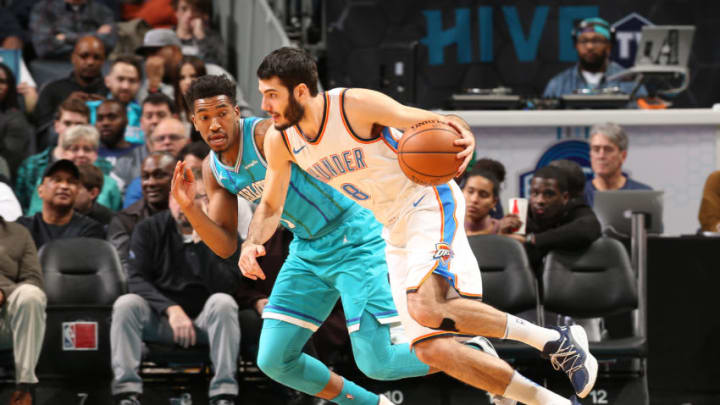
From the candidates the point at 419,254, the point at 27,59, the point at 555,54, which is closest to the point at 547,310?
the point at 419,254

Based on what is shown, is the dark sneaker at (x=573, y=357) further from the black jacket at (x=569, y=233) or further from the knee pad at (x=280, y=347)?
the black jacket at (x=569, y=233)

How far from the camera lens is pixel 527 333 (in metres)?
4.11

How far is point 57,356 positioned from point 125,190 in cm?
184

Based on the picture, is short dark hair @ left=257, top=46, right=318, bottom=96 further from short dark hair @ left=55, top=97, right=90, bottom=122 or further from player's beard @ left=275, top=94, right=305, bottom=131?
short dark hair @ left=55, top=97, right=90, bottom=122

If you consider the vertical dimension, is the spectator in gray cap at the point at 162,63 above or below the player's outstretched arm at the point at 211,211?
above

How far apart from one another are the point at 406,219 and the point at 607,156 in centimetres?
303

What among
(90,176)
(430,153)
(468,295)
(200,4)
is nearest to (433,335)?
(468,295)

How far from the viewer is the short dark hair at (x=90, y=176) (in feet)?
21.8

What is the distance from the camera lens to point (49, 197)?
20.4 ft

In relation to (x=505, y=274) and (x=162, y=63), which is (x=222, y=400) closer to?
(x=505, y=274)

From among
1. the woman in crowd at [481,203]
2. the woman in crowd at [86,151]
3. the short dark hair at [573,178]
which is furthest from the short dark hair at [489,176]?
the woman in crowd at [86,151]

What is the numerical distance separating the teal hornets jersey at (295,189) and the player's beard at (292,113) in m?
0.46

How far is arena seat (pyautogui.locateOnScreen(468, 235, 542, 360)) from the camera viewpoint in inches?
226

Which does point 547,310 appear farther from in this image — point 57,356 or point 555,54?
point 555,54
